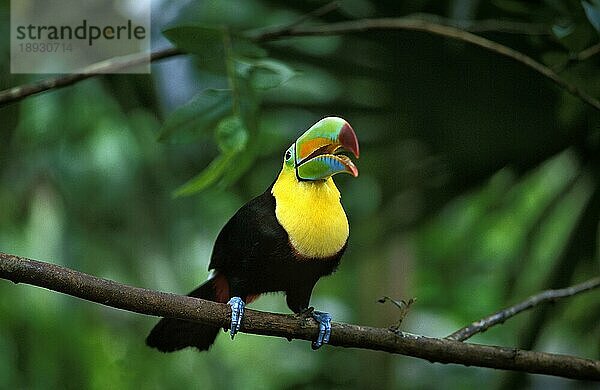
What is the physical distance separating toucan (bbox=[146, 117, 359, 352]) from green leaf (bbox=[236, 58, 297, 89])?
0.29m

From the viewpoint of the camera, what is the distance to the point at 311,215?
2.63ft

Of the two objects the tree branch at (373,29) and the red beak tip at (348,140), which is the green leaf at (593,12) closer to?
the tree branch at (373,29)

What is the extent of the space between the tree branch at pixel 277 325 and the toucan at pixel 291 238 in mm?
23

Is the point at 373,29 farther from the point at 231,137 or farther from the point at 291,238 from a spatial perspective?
the point at 291,238

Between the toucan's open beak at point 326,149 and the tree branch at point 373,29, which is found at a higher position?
the tree branch at point 373,29

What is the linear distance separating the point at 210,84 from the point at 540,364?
0.71 meters

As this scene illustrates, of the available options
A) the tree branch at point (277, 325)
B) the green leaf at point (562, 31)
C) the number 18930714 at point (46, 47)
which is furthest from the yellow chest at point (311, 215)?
the number 18930714 at point (46, 47)

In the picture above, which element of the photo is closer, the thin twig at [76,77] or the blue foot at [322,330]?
the blue foot at [322,330]

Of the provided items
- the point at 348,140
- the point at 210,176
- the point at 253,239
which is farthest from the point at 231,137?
the point at 348,140

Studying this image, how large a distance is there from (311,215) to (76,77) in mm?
518

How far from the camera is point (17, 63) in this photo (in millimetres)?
1437

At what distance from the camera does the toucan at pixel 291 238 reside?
2.50 feet

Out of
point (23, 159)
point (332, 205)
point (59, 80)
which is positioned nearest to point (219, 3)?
point (23, 159)

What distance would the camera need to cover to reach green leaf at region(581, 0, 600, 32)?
1153 millimetres
